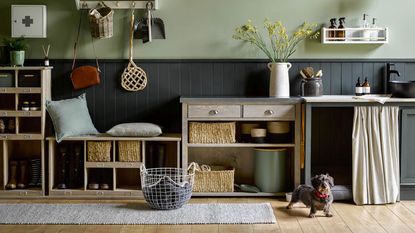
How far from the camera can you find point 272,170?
5.98m

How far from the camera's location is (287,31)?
6.33 meters

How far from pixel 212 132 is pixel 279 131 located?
602mm

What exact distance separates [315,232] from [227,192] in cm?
132

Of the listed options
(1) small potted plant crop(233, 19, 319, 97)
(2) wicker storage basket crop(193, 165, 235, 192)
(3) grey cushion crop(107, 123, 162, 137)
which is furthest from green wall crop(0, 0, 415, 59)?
(2) wicker storage basket crop(193, 165, 235, 192)

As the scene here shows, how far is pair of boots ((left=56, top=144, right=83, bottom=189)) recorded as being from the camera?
19.8 ft

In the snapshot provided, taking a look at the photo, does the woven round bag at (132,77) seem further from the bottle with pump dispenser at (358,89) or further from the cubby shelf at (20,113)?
the bottle with pump dispenser at (358,89)

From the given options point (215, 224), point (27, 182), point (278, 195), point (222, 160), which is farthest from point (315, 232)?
point (27, 182)

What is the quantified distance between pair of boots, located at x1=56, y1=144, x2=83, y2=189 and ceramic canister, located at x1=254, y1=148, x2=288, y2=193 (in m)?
1.65

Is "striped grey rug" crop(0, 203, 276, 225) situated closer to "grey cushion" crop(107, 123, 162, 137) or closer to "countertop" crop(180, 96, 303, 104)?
"grey cushion" crop(107, 123, 162, 137)

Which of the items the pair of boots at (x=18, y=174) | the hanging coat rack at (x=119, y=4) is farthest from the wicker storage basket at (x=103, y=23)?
the pair of boots at (x=18, y=174)

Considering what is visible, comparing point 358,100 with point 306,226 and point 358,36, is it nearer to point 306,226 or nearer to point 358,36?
point 358,36

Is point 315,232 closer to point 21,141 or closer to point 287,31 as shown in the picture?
point 287,31

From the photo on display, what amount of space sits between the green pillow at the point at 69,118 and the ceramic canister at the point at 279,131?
162 centimetres

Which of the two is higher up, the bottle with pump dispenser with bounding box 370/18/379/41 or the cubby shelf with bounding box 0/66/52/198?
the bottle with pump dispenser with bounding box 370/18/379/41
